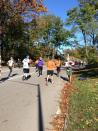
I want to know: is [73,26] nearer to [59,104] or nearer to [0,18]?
[0,18]

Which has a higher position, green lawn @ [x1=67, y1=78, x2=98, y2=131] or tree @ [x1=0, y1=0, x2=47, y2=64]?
tree @ [x1=0, y1=0, x2=47, y2=64]

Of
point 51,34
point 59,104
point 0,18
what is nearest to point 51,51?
point 51,34

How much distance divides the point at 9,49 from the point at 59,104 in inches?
1938

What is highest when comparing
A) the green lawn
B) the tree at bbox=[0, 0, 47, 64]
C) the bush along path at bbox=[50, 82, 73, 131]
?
the tree at bbox=[0, 0, 47, 64]

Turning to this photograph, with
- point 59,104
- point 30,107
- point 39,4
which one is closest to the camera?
point 30,107

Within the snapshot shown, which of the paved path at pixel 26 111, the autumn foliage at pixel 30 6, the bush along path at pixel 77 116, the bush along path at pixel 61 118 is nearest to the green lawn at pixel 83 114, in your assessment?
the bush along path at pixel 77 116

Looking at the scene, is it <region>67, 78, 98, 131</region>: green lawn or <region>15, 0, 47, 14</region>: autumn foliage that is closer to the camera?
<region>67, 78, 98, 131</region>: green lawn

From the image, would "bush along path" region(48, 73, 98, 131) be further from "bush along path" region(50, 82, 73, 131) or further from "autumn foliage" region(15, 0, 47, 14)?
"autumn foliage" region(15, 0, 47, 14)

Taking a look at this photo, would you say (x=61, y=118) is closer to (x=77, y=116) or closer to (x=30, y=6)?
(x=77, y=116)

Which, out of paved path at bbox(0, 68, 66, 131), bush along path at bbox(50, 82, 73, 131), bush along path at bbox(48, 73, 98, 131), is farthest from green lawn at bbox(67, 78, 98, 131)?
paved path at bbox(0, 68, 66, 131)

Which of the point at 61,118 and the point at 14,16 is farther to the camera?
the point at 14,16

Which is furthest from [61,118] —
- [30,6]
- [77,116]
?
[30,6]

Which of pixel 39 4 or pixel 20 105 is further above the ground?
pixel 39 4

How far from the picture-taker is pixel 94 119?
430 inches
